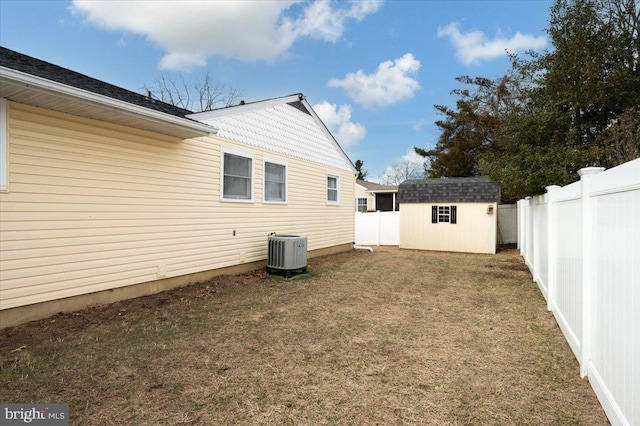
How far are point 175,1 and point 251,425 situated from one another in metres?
12.3

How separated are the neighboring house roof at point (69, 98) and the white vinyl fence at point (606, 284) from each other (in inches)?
224

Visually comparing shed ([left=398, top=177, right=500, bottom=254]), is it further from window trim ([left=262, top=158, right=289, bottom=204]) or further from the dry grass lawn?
the dry grass lawn

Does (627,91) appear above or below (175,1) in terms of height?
below

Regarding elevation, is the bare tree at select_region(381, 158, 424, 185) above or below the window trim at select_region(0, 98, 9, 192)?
above

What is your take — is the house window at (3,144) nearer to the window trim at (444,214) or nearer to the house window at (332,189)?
the house window at (332,189)

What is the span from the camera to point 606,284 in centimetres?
246

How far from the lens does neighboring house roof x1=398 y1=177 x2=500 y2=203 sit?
13031 mm

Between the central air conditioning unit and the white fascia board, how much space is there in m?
3.02

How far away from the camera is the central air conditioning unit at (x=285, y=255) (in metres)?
7.74

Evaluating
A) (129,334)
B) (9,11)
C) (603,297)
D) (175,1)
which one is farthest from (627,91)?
(9,11)

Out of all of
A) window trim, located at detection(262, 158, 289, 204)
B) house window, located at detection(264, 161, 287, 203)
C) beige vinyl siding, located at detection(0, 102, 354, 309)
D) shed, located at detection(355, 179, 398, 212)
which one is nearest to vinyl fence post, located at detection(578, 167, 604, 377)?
beige vinyl siding, located at detection(0, 102, 354, 309)

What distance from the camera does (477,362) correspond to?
3.43m

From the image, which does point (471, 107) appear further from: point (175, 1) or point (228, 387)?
point (228, 387)

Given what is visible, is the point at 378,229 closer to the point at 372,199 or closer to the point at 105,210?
the point at 372,199
